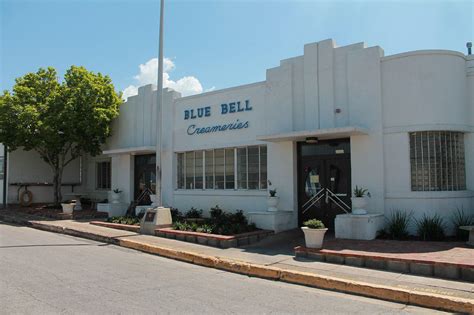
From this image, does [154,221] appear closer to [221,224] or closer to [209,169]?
[221,224]

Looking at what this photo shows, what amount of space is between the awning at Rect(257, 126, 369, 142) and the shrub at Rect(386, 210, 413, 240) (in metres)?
2.45

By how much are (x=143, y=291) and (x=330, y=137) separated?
319 inches

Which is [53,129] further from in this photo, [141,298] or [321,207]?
[141,298]

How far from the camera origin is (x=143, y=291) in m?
6.82

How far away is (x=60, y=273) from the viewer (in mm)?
7984

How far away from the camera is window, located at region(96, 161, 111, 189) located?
74.9 ft

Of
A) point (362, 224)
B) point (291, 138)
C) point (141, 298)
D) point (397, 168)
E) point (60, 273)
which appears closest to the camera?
point (141, 298)

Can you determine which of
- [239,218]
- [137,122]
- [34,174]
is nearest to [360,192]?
[239,218]

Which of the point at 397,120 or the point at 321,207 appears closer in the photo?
the point at 397,120

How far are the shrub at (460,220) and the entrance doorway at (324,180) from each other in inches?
112

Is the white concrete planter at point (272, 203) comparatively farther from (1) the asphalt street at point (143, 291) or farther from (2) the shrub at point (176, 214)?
(1) the asphalt street at point (143, 291)

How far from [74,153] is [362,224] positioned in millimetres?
15428

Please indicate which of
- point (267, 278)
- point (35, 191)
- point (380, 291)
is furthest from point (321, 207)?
point (35, 191)

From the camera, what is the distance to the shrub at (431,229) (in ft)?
35.3
